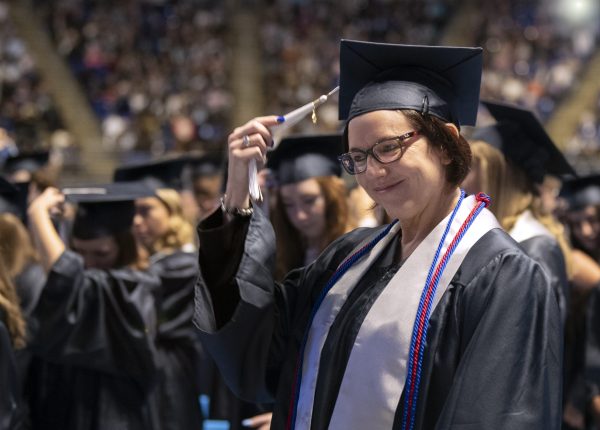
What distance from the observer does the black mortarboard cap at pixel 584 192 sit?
5207 millimetres

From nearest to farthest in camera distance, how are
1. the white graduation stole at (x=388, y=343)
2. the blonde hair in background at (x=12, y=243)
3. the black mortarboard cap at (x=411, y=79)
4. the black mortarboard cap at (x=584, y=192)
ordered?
1. the white graduation stole at (x=388, y=343)
2. the black mortarboard cap at (x=411, y=79)
3. the blonde hair in background at (x=12, y=243)
4. the black mortarboard cap at (x=584, y=192)

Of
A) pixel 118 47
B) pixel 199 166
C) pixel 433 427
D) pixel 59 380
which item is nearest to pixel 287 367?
pixel 433 427

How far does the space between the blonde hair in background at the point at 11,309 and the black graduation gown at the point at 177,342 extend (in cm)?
110

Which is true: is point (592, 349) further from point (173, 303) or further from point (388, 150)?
point (388, 150)

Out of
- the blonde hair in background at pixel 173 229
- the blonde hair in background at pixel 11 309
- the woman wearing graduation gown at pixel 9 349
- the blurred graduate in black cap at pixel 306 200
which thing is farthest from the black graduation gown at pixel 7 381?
the blonde hair in background at pixel 173 229

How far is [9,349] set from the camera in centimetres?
311

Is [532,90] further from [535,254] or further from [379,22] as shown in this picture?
[535,254]

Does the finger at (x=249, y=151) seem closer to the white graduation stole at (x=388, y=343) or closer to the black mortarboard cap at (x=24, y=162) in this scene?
the white graduation stole at (x=388, y=343)

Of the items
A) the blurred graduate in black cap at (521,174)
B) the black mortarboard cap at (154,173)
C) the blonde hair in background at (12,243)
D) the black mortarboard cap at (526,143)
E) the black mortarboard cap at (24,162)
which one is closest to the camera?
the blurred graduate in black cap at (521,174)

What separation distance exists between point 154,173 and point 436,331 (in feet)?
13.0

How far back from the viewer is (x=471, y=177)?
11.0ft

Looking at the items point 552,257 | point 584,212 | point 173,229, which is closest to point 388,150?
point 552,257

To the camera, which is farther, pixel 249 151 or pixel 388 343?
pixel 249 151

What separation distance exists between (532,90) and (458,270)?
558 inches
